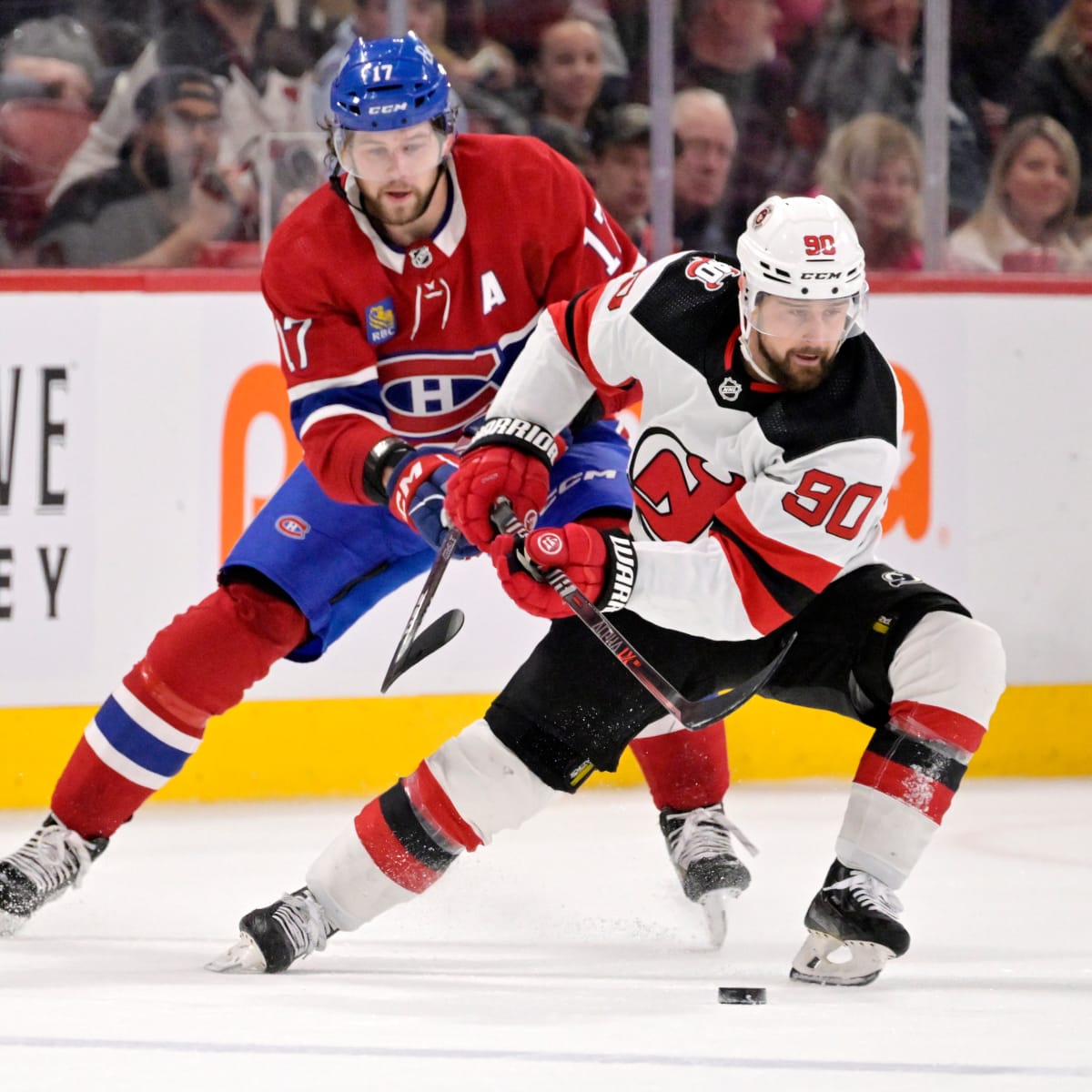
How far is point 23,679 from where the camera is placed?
11.5 ft

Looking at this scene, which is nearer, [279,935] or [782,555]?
[782,555]

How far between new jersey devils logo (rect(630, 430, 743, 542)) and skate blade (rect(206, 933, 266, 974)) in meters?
0.71

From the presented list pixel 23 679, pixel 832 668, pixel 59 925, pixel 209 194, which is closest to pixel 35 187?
pixel 209 194

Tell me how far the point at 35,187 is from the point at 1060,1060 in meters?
2.64

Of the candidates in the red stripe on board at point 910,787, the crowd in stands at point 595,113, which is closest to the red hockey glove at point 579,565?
the red stripe on board at point 910,787

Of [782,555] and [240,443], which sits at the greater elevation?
[782,555]

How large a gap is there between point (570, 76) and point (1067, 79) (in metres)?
1.14

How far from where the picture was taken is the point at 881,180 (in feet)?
13.4

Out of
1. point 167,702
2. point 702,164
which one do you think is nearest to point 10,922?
point 167,702

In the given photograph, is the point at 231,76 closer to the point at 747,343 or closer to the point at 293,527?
the point at 293,527

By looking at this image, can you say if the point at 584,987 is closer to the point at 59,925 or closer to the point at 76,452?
the point at 59,925

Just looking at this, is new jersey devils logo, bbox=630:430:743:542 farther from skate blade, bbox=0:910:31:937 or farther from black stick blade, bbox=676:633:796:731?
skate blade, bbox=0:910:31:937

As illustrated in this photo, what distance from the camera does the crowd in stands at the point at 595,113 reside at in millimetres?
3672

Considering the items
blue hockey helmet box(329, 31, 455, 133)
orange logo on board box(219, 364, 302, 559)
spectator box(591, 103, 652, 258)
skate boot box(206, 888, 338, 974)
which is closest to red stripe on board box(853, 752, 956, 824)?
skate boot box(206, 888, 338, 974)
